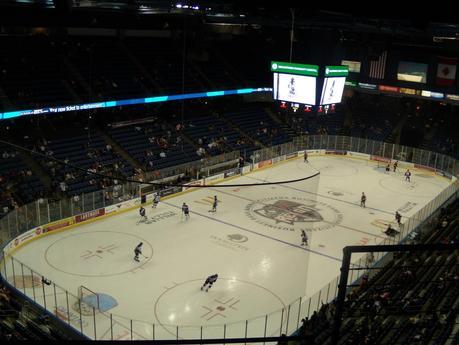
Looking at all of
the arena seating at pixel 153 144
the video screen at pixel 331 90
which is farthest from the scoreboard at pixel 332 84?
the arena seating at pixel 153 144

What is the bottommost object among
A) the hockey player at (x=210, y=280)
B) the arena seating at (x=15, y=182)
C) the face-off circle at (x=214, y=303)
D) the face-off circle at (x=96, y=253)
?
the face-off circle at (x=96, y=253)

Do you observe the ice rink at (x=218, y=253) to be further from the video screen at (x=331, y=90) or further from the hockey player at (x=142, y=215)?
the video screen at (x=331, y=90)

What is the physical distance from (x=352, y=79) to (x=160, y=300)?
30.8 metres

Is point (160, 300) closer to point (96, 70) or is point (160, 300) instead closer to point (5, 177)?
point (5, 177)

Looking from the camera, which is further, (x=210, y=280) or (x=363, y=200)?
(x=363, y=200)

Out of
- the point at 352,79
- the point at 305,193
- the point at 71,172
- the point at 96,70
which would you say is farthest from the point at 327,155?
the point at 71,172

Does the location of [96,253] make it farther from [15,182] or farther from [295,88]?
[295,88]

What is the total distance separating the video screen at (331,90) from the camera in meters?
26.8

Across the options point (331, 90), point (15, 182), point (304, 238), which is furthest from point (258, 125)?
point (15, 182)

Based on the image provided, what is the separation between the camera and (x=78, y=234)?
23.6 m

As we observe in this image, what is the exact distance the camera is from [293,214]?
27.9m

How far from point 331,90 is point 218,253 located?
11540 millimetres

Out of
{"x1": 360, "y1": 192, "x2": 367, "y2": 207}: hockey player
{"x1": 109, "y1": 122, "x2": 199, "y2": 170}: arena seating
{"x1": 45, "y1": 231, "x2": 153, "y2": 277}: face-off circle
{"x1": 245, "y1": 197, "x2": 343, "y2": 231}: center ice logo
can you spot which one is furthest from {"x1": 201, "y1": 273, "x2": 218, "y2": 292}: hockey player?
{"x1": 109, "y1": 122, "x2": 199, "y2": 170}: arena seating

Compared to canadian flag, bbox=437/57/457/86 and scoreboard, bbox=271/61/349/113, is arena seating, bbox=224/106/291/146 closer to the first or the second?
canadian flag, bbox=437/57/457/86
